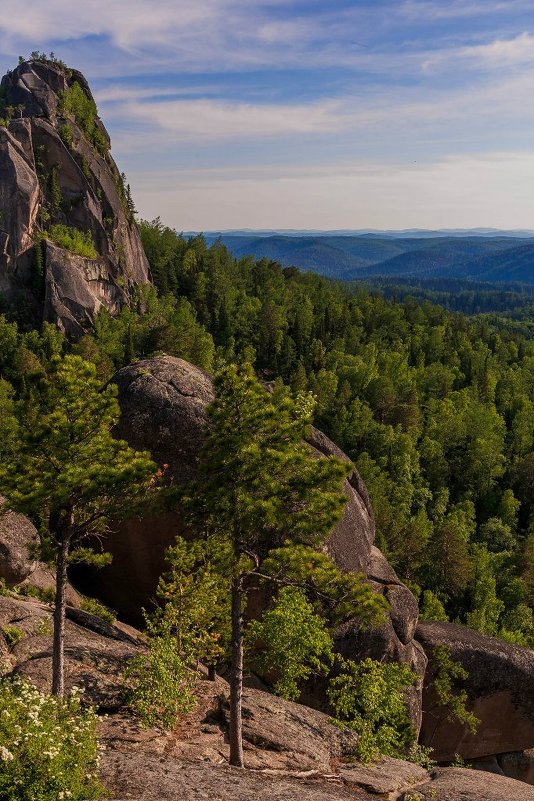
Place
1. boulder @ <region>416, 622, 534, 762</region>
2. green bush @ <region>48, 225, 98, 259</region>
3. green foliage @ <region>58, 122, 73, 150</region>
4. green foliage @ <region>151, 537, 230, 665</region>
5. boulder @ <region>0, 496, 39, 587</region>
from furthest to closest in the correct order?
green foliage @ <region>58, 122, 73, 150</region>, green bush @ <region>48, 225, 98, 259</region>, boulder @ <region>416, 622, 534, 762</region>, boulder @ <region>0, 496, 39, 587</region>, green foliage @ <region>151, 537, 230, 665</region>

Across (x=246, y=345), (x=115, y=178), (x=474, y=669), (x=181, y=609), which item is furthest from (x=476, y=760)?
(x=115, y=178)

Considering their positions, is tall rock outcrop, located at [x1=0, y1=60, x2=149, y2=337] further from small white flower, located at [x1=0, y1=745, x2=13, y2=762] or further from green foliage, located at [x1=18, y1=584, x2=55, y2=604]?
small white flower, located at [x1=0, y1=745, x2=13, y2=762]

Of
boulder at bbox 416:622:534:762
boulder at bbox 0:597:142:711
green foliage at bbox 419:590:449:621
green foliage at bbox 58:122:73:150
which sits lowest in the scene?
green foliage at bbox 419:590:449:621

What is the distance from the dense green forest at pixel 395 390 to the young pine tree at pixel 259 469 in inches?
1184

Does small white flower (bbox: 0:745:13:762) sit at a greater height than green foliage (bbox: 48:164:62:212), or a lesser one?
lesser

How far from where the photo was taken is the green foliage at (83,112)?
97.8m

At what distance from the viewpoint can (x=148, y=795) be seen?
11.8 metres

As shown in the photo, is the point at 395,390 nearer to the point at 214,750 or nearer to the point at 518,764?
the point at 518,764

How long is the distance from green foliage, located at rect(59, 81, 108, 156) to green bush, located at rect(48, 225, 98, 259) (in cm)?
2141

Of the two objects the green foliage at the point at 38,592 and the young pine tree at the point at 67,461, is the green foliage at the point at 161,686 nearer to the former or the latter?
the young pine tree at the point at 67,461

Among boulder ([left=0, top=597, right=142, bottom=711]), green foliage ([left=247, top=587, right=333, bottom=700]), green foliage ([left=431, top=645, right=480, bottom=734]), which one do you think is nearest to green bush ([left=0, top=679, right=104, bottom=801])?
boulder ([left=0, top=597, right=142, bottom=711])

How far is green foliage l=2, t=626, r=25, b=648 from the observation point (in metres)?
18.7

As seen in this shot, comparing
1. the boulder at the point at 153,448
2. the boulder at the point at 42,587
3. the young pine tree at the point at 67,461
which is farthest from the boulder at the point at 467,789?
the boulder at the point at 42,587

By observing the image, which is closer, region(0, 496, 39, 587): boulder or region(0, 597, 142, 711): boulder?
region(0, 597, 142, 711): boulder
